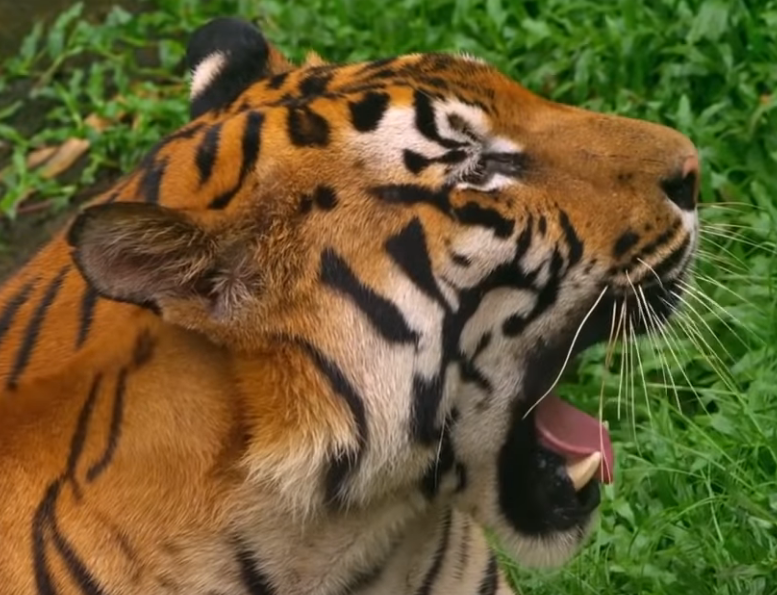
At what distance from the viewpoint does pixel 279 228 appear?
225 cm

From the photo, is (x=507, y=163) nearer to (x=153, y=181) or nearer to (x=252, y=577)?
(x=153, y=181)

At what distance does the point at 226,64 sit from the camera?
2.64 meters

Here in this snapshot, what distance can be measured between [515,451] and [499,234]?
34cm

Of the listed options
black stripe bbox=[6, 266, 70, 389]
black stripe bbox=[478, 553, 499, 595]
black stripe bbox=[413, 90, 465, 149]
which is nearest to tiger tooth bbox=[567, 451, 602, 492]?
black stripe bbox=[478, 553, 499, 595]

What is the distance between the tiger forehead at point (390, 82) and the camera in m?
2.38

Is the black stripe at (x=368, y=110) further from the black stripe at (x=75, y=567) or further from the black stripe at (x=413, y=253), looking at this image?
the black stripe at (x=75, y=567)

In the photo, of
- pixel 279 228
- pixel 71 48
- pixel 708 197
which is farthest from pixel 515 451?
pixel 71 48

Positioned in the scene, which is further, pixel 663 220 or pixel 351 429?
Answer: pixel 663 220

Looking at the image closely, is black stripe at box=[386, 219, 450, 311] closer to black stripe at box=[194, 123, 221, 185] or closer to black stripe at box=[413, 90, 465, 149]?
black stripe at box=[413, 90, 465, 149]

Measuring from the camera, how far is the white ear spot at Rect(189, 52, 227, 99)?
2.66m

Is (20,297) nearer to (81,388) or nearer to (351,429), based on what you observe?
(81,388)

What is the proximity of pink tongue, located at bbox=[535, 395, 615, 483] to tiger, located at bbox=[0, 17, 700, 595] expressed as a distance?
0.05 metres

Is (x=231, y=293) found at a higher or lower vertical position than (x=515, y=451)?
higher

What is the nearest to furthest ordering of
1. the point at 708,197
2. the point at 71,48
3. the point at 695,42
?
the point at 708,197 < the point at 695,42 < the point at 71,48
